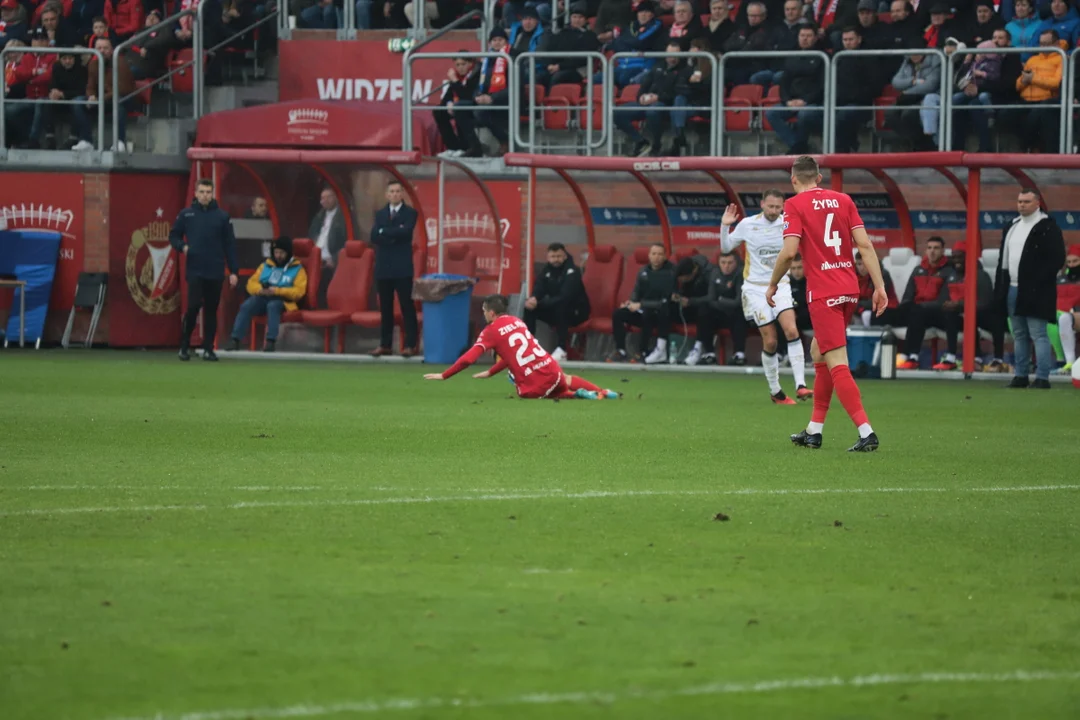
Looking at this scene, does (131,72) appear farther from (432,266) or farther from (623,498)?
(623,498)

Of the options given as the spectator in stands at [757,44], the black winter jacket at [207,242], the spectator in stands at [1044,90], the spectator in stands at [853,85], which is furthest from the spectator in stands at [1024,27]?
the black winter jacket at [207,242]

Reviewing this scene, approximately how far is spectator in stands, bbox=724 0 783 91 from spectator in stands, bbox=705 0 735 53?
0.54ft

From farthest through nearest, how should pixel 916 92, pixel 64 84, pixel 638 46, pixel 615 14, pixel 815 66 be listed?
pixel 64 84 < pixel 615 14 < pixel 638 46 < pixel 815 66 < pixel 916 92

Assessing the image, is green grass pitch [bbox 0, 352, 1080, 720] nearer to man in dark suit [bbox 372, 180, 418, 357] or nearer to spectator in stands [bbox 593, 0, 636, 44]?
man in dark suit [bbox 372, 180, 418, 357]

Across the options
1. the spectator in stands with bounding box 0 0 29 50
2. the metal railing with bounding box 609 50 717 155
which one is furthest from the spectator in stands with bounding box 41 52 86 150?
the metal railing with bounding box 609 50 717 155

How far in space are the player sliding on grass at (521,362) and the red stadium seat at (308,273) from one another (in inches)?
323

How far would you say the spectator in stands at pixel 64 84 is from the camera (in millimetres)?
25453

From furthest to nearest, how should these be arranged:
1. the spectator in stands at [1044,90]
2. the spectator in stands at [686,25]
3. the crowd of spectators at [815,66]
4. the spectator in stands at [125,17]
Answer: the spectator in stands at [125,17] → the spectator in stands at [686,25] → the crowd of spectators at [815,66] → the spectator in stands at [1044,90]

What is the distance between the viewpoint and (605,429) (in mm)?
12742

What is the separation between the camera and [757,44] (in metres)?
22.8

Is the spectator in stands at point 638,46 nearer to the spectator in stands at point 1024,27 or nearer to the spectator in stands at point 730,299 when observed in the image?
the spectator in stands at point 730,299

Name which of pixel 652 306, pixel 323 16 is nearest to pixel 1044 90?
pixel 652 306

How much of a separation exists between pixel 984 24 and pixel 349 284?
362 inches

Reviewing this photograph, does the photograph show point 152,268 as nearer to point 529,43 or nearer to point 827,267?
point 529,43
